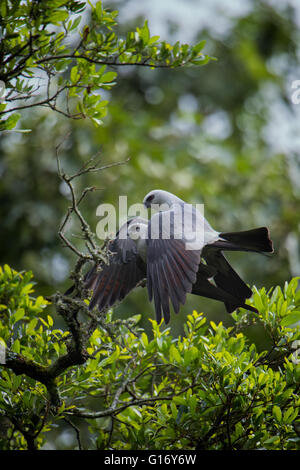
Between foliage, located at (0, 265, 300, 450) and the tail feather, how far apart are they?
445 mm

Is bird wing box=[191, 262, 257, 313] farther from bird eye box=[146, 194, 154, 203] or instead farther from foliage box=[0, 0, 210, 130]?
foliage box=[0, 0, 210, 130]

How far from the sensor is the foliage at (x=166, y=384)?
10.1ft

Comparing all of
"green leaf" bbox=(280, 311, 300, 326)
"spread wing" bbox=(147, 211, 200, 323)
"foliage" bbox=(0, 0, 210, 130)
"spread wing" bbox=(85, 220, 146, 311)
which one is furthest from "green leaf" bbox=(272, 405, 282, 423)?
"foliage" bbox=(0, 0, 210, 130)

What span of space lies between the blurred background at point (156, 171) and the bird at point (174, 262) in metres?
2.40

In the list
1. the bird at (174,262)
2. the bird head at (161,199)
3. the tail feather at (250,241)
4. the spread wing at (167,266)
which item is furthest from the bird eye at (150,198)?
the tail feather at (250,241)

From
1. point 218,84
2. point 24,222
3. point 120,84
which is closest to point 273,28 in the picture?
point 218,84

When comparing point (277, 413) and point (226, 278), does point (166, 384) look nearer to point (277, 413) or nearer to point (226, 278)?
point (277, 413)

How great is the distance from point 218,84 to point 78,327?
1047 centimetres

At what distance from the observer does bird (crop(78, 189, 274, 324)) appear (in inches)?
146

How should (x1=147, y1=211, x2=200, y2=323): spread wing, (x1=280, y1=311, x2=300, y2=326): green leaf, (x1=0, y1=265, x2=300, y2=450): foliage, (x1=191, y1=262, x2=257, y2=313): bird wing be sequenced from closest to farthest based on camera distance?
(x1=0, y1=265, x2=300, y2=450): foliage < (x1=280, y1=311, x2=300, y2=326): green leaf < (x1=147, y1=211, x2=200, y2=323): spread wing < (x1=191, y1=262, x2=257, y2=313): bird wing

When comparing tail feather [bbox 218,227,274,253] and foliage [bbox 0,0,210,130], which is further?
tail feather [bbox 218,227,274,253]

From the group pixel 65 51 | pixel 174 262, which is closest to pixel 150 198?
pixel 174 262

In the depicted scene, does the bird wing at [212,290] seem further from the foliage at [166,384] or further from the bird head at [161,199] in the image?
the bird head at [161,199]
